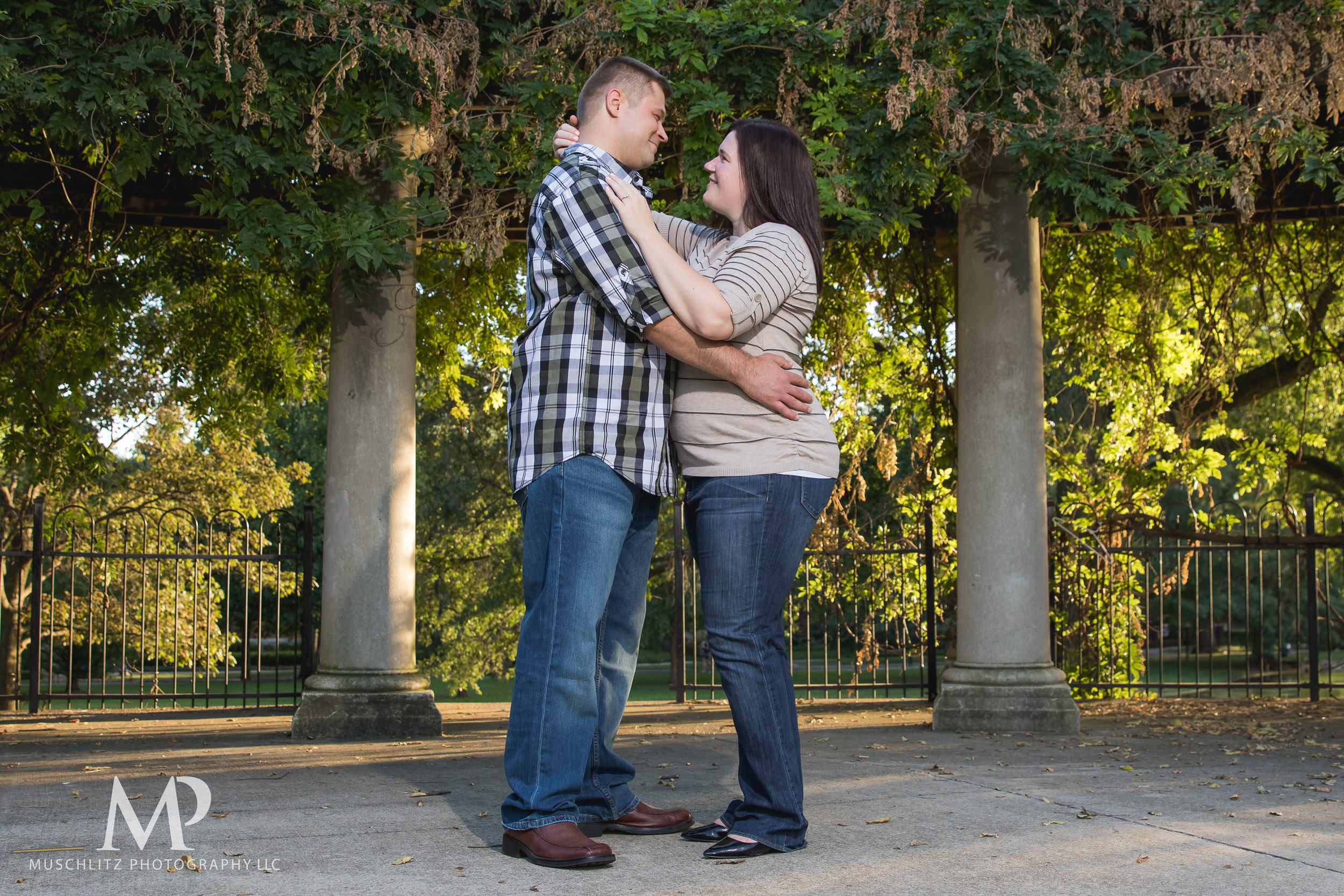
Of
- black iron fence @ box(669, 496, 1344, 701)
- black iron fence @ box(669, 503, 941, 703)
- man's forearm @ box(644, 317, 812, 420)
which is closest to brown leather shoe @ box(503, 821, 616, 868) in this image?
man's forearm @ box(644, 317, 812, 420)

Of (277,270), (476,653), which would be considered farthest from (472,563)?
(277,270)

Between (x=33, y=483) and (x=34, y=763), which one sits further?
(x=33, y=483)

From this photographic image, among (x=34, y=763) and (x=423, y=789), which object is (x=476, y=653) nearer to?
(x=34, y=763)

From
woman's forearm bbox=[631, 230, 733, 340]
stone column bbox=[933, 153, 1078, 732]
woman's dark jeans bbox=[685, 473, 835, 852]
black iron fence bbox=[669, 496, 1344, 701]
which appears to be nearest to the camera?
woman's forearm bbox=[631, 230, 733, 340]

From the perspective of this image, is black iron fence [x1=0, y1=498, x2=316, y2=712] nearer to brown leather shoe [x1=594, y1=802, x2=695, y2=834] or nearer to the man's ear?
brown leather shoe [x1=594, y1=802, x2=695, y2=834]

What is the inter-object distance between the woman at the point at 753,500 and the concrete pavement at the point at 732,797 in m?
0.19

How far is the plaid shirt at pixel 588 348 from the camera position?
261cm

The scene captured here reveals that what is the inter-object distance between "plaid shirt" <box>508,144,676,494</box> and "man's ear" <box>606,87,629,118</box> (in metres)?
0.11

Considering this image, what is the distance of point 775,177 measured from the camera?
282 cm

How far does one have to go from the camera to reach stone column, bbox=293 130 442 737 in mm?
6023

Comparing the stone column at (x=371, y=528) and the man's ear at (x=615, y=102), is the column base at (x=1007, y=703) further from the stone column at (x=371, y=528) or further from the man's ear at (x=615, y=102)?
the man's ear at (x=615, y=102)

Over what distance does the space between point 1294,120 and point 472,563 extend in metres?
18.1

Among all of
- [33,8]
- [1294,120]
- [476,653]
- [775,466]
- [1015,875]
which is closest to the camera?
[1015,875]

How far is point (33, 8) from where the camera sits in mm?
4809
